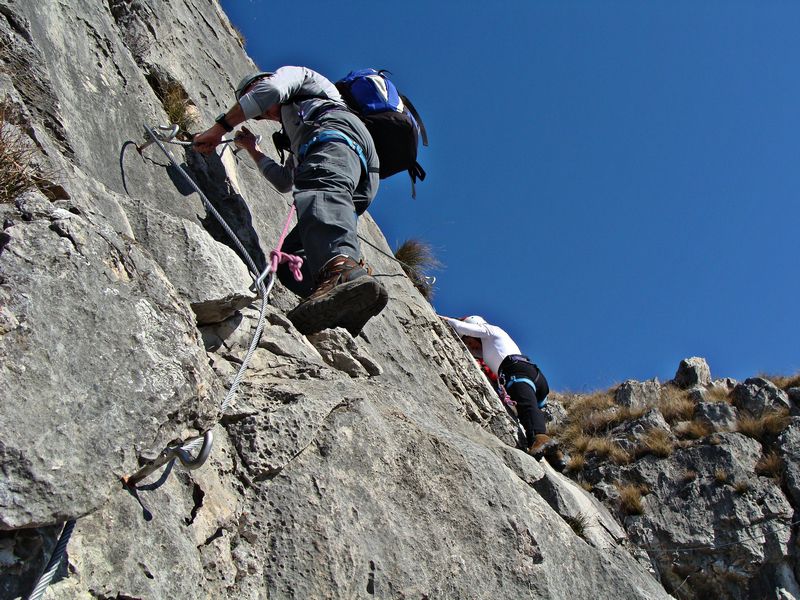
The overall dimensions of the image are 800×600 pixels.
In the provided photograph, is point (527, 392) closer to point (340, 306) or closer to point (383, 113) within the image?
point (383, 113)

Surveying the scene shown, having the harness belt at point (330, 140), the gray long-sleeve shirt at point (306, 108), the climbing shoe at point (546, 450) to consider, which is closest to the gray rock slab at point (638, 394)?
the climbing shoe at point (546, 450)

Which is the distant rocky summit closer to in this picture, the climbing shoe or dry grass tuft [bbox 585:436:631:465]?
the climbing shoe

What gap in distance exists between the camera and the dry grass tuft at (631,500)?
847 cm

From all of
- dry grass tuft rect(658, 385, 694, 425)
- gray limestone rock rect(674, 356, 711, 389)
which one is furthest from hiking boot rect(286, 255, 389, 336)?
gray limestone rock rect(674, 356, 711, 389)

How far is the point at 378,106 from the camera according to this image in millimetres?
6402

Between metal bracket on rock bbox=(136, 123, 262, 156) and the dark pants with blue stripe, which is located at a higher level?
the dark pants with blue stripe

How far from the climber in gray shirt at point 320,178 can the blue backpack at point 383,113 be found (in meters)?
0.16

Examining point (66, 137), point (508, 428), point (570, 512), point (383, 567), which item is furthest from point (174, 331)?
point (508, 428)

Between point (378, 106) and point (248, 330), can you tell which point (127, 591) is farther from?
point (378, 106)

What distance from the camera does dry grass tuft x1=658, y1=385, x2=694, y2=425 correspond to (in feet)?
34.3

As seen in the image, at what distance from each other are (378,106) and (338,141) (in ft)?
2.37

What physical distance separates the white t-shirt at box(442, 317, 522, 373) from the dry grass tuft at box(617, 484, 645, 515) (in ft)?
6.41

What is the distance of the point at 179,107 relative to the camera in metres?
6.46

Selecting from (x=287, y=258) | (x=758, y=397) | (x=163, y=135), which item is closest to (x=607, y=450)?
(x=758, y=397)
